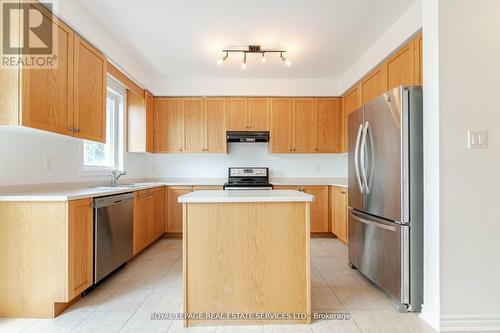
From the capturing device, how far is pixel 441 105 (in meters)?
1.83

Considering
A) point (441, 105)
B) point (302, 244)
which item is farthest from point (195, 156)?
point (441, 105)

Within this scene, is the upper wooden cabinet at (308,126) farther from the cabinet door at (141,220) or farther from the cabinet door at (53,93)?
the cabinet door at (53,93)

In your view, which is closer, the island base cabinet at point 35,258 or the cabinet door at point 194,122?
the island base cabinet at point 35,258

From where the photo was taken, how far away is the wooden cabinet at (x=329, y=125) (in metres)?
4.42

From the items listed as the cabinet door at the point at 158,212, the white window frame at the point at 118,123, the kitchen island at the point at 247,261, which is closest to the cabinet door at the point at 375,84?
the kitchen island at the point at 247,261

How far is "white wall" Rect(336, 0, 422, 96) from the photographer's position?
235cm

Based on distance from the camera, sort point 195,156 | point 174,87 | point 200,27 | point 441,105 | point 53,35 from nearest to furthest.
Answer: point 441,105, point 53,35, point 200,27, point 174,87, point 195,156

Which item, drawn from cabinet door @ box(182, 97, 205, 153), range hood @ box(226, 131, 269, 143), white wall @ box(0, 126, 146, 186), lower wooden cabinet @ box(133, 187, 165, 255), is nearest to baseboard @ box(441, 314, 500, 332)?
lower wooden cabinet @ box(133, 187, 165, 255)

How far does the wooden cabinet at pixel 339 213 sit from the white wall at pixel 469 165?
1.74 m

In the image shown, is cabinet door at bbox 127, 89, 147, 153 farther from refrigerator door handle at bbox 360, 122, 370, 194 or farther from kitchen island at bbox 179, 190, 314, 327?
refrigerator door handle at bbox 360, 122, 370, 194

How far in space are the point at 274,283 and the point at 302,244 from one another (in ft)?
1.10

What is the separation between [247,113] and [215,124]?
56cm

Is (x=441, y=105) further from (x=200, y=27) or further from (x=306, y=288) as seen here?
(x=200, y=27)

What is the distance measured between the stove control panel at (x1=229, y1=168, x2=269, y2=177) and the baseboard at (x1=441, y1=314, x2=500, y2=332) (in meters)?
3.16
